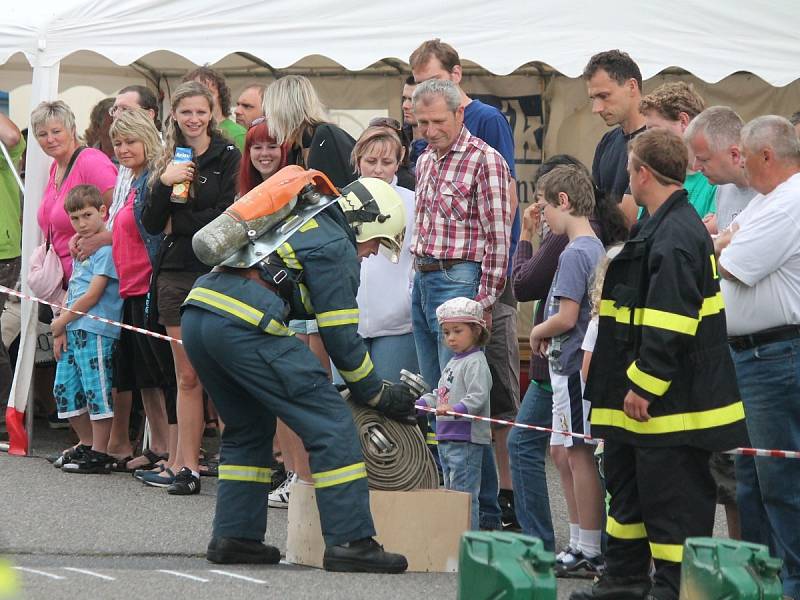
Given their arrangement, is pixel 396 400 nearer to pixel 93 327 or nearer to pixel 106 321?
pixel 106 321

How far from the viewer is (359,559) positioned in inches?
223

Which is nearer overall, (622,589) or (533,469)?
(622,589)

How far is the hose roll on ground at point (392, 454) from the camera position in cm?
610

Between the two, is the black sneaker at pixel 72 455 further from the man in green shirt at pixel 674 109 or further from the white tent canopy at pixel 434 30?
the man in green shirt at pixel 674 109

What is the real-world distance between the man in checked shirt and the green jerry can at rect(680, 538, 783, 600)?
9.04 ft

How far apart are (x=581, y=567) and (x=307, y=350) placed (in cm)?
160

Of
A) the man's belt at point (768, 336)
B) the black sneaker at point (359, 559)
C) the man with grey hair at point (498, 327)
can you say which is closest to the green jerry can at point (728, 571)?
the man's belt at point (768, 336)

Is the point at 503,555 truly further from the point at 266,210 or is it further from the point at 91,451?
the point at 91,451

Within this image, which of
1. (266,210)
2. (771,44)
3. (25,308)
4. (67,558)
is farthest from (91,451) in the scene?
(771,44)

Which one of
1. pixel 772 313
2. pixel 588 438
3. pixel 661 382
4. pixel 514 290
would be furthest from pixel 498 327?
pixel 661 382

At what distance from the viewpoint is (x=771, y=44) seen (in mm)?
8406

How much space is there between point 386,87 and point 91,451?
4.94 metres

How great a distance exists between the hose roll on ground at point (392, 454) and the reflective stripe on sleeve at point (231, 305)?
779 mm

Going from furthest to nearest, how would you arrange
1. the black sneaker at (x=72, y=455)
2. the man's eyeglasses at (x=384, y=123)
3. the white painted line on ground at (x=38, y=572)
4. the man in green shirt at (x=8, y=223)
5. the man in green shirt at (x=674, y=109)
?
the man in green shirt at (x=8, y=223)
the black sneaker at (x=72, y=455)
the man's eyeglasses at (x=384, y=123)
the man in green shirt at (x=674, y=109)
the white painted line on ground at (x=38, y=572)
